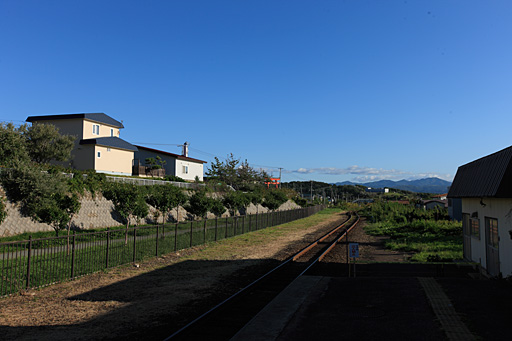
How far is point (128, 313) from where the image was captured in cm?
991

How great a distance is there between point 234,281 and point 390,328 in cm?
765

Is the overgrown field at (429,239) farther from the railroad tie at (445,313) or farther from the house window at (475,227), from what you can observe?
the railroad tie at (445,313)

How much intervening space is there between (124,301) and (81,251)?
6.67m

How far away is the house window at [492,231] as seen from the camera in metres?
13.4

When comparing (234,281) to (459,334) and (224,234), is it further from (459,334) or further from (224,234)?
(224,234)

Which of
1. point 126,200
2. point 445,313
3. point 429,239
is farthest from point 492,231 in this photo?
point 126,200

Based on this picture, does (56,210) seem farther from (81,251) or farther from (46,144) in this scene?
(46,144)

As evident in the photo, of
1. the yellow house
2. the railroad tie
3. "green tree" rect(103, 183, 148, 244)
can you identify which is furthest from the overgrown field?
the yellow house

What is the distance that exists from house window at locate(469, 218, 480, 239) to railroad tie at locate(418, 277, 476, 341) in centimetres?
523

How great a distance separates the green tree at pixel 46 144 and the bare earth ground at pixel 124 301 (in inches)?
1189

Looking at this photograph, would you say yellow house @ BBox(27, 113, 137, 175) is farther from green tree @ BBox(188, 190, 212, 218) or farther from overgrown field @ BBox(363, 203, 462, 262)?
overgrown field @ BBox(363, 203, 462, 262)

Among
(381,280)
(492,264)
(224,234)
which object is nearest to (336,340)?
(381,280)

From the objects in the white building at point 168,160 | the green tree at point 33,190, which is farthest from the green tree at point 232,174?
the green tree at point 33,190

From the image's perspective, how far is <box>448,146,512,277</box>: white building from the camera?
11725 mm
